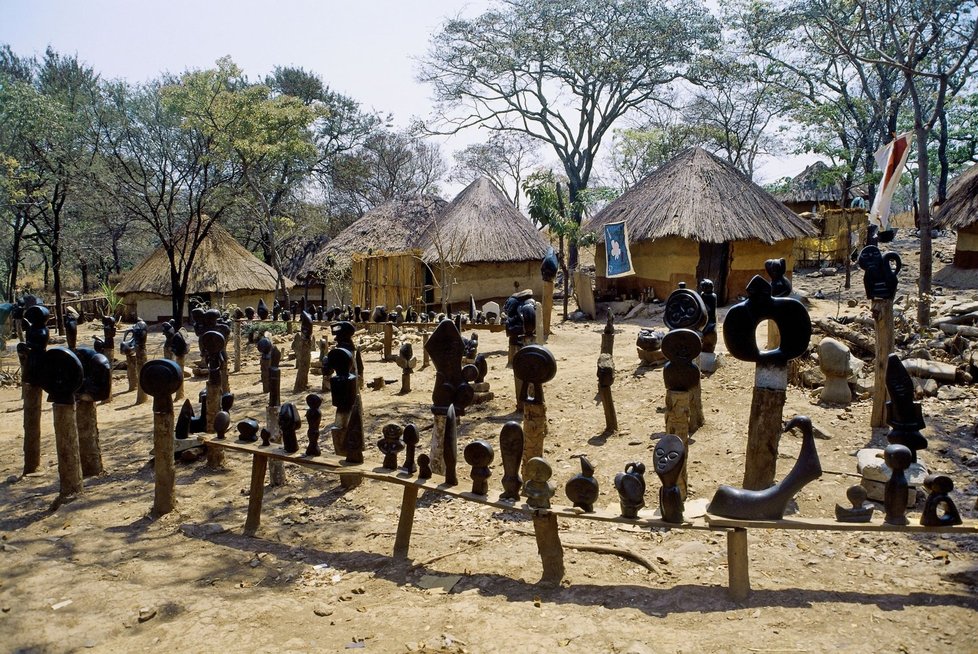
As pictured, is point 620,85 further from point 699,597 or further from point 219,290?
point 699,597

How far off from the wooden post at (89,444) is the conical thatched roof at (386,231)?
15.2m

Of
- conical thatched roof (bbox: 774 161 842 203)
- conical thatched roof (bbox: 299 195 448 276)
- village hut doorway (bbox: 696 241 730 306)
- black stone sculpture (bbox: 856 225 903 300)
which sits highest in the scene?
conical thatched roof (bbox: 774 161 842 203)

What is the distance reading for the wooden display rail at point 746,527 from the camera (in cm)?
327

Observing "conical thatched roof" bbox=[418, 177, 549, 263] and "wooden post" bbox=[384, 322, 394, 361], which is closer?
"wooden post" bbox=[384, 322, 394, 361]

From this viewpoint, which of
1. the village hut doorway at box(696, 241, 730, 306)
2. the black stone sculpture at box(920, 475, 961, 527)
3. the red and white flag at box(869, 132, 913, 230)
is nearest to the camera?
the black stone sculpture at box(920, 475, 961, 527)

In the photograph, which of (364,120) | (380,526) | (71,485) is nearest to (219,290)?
(364,120)

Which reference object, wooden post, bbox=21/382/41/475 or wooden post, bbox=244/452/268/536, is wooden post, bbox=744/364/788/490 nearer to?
wooden post, bbox=244/452/268/536

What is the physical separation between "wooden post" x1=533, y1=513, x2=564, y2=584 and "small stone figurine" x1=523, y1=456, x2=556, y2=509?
0.09m

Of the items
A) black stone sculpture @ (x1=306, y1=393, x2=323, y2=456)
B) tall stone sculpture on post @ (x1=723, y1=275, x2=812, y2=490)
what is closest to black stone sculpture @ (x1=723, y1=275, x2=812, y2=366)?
tall stone sculpture on post @ (x1=723, y1=275, x2=812, y2=490)

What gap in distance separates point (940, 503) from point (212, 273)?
20.9 m

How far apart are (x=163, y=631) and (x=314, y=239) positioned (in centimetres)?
2552

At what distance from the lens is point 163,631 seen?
10.6ft

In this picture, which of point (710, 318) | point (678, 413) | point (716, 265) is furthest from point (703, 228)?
point (678, 413)

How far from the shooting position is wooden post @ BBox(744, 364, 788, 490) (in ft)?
13.6
